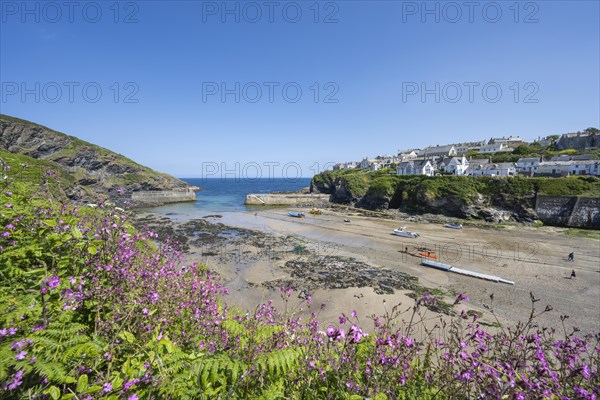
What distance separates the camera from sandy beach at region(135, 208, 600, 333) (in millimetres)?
16645

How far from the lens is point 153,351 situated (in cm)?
232

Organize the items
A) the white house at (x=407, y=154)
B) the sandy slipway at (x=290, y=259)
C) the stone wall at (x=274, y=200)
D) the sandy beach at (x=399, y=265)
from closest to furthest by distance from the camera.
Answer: the sandy beach at (x=399, y=265) < the sandy slipway at (x=290, y=259) < the stone wall at (x=274, y=200) < the white house at (x=407, y=154)

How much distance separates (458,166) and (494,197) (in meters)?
32.8

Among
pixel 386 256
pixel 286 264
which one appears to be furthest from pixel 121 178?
pixel 386 256

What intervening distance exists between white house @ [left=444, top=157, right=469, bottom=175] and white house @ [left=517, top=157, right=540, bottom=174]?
1263 centimetres

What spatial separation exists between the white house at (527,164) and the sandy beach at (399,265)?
121 ft

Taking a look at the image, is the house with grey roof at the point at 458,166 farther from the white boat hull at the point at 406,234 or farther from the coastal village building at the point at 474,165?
the white boat hull at the point at 406,234

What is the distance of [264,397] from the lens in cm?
251

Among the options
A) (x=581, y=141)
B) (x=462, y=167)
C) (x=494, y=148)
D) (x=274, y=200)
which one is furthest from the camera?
(x=494, y=148)

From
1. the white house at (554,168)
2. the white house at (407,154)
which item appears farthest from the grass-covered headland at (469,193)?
the white house at (407,154)

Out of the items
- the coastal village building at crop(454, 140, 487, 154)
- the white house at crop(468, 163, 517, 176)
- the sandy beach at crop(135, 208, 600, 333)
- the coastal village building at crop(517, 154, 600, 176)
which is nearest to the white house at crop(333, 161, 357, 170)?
the coastal village building at crop(454, 140, 487, 154)

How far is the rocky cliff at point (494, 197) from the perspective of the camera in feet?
142

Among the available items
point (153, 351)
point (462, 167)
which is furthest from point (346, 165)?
point (153, 351)

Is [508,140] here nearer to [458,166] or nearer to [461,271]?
[458,166]
